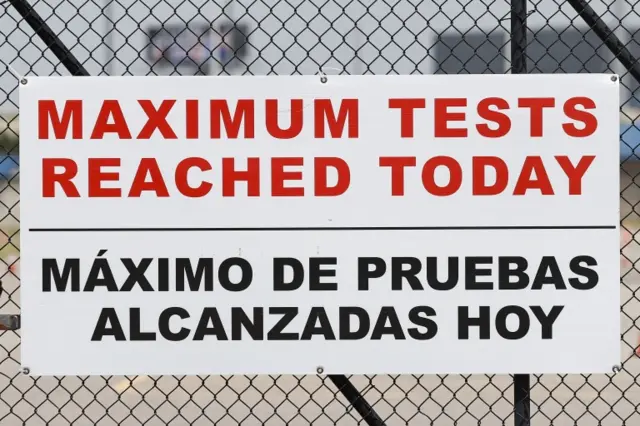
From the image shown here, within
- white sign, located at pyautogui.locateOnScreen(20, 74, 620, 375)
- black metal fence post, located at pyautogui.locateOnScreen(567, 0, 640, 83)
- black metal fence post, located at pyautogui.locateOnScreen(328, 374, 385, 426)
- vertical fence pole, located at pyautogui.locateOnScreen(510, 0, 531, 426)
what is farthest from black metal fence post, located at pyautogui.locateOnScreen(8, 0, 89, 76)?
black metal fence post, located at pyautogui.locateOnScreen(567, 0, 640, 83)

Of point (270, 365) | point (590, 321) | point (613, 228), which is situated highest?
point (613, 228)

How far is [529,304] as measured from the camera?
10.9 ft

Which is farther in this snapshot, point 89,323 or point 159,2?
point 159,2

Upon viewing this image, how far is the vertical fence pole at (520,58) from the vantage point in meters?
3.39

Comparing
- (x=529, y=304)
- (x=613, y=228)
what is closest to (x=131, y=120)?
(x=529, y=304)

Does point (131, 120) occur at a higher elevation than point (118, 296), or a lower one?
higher

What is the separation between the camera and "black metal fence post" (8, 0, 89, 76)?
11.0 feet

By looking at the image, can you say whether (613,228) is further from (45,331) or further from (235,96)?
(45,331)

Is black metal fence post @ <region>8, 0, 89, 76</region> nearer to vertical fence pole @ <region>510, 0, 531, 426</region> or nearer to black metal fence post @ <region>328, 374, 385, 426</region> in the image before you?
black metal fence post @ <region>328, 374, 385, 426</region>

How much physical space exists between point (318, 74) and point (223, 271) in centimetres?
81

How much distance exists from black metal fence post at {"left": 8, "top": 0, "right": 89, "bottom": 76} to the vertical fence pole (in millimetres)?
1665

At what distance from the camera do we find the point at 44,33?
11.1ft

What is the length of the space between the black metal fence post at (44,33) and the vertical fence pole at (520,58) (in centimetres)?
166

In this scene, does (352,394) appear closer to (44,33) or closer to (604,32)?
(604,32)
